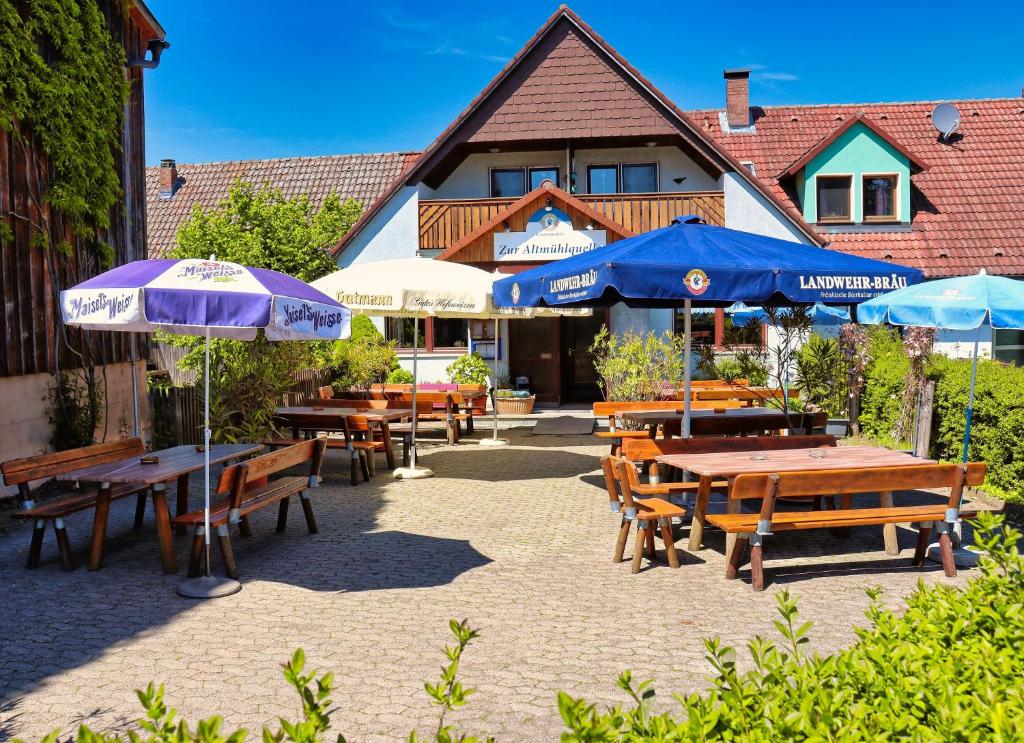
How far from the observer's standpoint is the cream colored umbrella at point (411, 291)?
1042 centimetres

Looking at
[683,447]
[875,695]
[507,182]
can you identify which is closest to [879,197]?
[507,182]

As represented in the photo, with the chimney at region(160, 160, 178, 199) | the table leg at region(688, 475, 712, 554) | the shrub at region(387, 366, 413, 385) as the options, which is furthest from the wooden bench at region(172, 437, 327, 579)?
the chimney at region(160, 160, 178, 199)

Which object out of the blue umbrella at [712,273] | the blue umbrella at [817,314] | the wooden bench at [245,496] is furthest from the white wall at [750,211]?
the wooden bench at [245,496]

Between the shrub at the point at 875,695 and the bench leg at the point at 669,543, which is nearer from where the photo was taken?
the shrub at the point at 875,695

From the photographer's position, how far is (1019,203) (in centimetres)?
2077

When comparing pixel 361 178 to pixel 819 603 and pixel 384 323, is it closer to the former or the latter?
pixel 384 323

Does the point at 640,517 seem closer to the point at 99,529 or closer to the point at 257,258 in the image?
the point at 99,529

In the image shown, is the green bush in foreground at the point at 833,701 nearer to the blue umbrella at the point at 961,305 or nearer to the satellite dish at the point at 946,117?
the blue umbrella at the point at 961,305

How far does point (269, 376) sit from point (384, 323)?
8.71m

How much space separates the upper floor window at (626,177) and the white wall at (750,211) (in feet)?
6.80

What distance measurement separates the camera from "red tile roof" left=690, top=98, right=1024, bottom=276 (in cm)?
1998

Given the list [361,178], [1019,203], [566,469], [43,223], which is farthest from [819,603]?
[361,178]

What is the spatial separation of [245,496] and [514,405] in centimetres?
1164

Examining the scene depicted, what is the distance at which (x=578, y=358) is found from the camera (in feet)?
69.7
